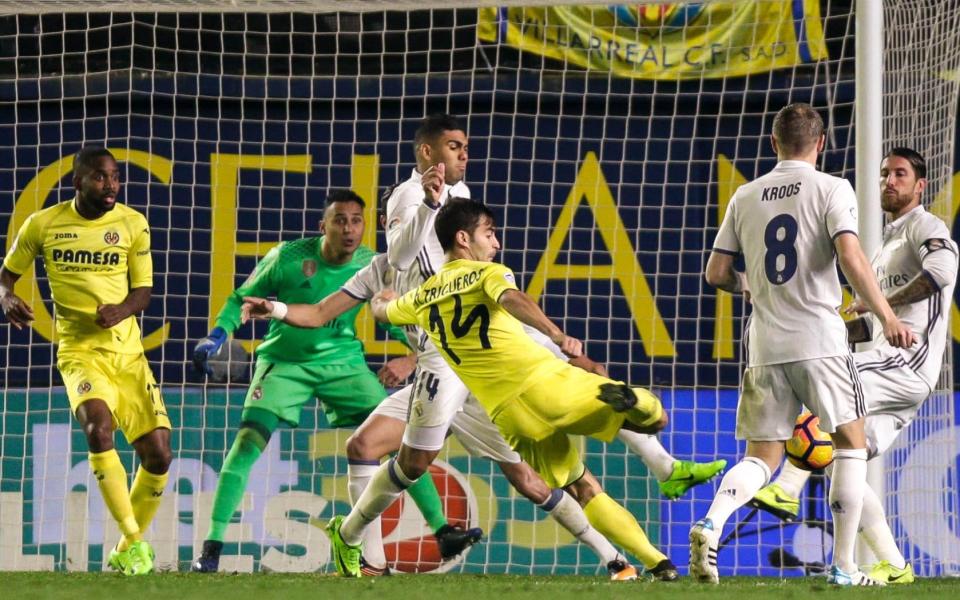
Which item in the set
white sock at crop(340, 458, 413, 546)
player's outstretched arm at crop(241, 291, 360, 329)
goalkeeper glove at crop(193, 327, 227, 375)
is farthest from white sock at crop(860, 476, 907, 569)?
goalkeeper glove at crop(193, 327, 227, 375)

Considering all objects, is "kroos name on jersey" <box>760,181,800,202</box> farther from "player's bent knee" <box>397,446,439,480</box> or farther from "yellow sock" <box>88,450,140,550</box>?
"yellow sock" <box>88,450,140,550</box>

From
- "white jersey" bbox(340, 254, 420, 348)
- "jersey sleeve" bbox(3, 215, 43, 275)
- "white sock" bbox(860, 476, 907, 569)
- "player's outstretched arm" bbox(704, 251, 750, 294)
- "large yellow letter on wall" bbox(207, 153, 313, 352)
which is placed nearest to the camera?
"player's outstretched arm" bbox(704, 251, 750, 294)

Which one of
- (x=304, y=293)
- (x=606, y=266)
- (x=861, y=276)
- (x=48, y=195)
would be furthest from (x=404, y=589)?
(x=48, y=195)

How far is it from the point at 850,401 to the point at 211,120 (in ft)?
18.7

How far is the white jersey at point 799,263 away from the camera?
4.96 meters

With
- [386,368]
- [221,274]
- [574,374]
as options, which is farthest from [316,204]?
[574,374]

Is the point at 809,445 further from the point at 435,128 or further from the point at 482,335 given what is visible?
the point at 435,128

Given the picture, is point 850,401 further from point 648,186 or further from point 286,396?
point 648,186

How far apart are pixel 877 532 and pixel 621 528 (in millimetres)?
905

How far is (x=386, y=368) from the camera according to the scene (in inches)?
256

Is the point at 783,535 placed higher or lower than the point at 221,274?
lower

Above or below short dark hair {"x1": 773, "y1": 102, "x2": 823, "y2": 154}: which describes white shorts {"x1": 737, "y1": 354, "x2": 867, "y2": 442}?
below

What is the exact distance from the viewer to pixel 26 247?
6.61 metres

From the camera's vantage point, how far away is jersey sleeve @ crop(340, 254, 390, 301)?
6.33 metres
